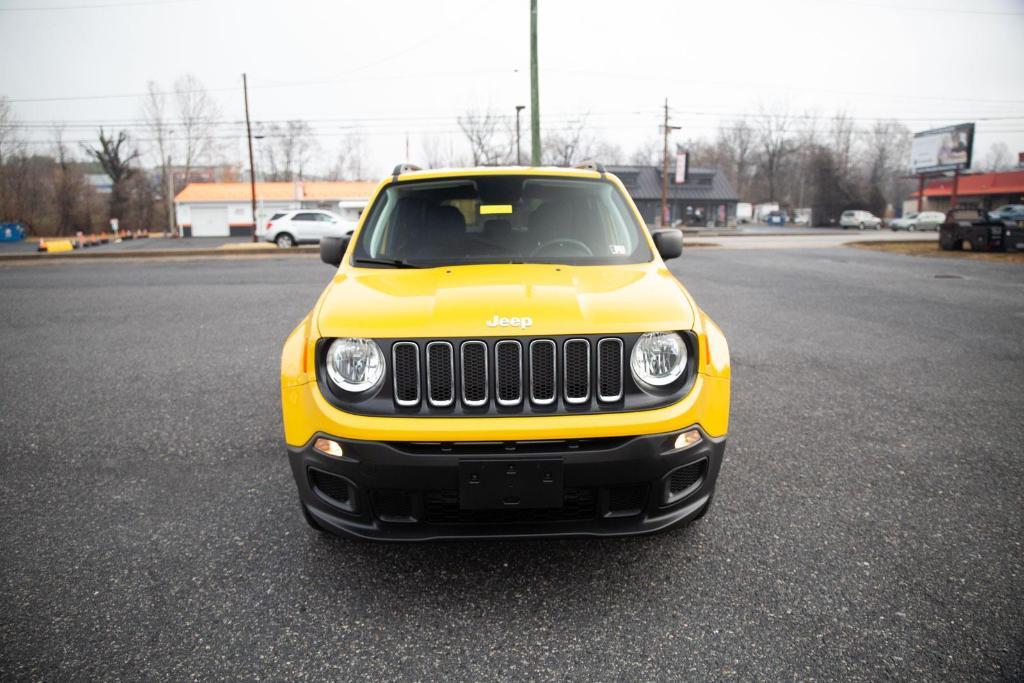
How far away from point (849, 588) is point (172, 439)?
4106 mm

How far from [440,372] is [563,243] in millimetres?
1396

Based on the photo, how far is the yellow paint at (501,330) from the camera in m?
2.28

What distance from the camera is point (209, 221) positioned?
198 feet

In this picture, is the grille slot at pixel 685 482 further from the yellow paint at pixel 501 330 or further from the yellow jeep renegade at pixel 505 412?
the yellow paint at pixel 501 330

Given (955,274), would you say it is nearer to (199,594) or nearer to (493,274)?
(493,274)

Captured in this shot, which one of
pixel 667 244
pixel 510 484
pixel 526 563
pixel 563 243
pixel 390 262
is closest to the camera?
pixel 510 484

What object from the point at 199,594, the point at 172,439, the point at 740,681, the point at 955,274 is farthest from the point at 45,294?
the point at 955,274

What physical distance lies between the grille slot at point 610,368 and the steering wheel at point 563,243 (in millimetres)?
1106

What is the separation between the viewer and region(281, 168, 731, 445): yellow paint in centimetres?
228

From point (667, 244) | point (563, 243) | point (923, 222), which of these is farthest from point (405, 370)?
point (923, 222)

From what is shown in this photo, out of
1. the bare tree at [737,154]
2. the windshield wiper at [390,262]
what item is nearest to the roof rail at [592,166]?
the windshield wiper at [390,262]

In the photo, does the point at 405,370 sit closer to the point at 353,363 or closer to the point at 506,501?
the point at 353,363

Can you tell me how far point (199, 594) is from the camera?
2.52m

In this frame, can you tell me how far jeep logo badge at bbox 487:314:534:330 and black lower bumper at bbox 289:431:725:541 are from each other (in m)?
0.44
